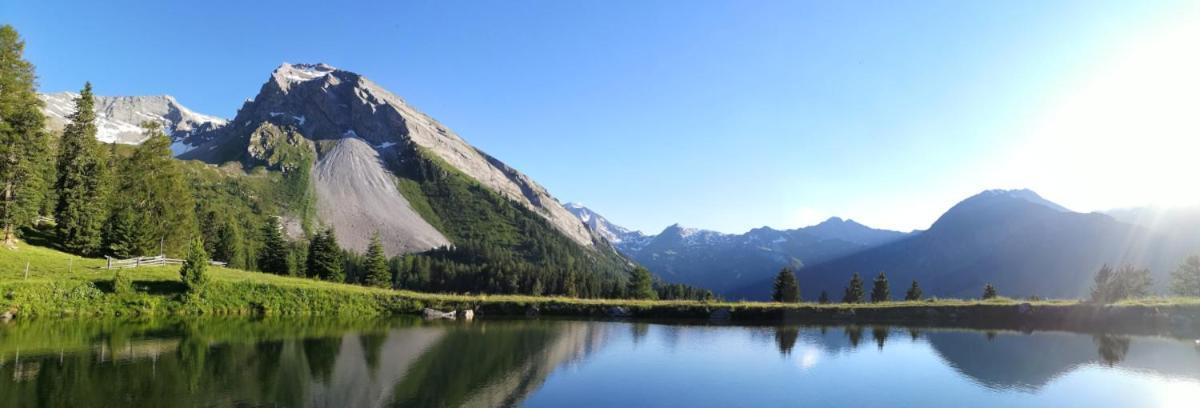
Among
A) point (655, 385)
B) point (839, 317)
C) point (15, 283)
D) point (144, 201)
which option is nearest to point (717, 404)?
point (655, 385)

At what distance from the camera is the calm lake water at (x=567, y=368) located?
74.1 ft

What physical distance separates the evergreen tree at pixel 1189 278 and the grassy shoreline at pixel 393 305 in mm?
27429

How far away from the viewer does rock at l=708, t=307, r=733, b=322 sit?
56688 millimetres

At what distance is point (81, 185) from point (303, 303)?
33.6 metres

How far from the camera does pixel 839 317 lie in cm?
5625

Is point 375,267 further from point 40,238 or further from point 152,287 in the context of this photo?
point 40,238

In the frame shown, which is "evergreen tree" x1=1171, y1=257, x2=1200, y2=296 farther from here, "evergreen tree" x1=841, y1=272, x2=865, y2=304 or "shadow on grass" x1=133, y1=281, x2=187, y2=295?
"shadow on grass" x1=133, y1=281, x2=187, y2=295

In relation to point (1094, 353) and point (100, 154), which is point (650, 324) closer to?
point (1094, 353)

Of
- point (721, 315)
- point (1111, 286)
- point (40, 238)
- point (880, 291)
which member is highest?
point (40, 238)

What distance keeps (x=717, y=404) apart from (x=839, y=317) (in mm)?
39115

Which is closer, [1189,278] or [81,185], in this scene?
[81,185]

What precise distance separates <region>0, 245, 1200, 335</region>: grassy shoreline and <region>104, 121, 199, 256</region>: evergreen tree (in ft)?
22.0

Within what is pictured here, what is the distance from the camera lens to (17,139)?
189 ft

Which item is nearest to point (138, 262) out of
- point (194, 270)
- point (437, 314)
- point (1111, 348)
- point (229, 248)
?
point (194, 270)
